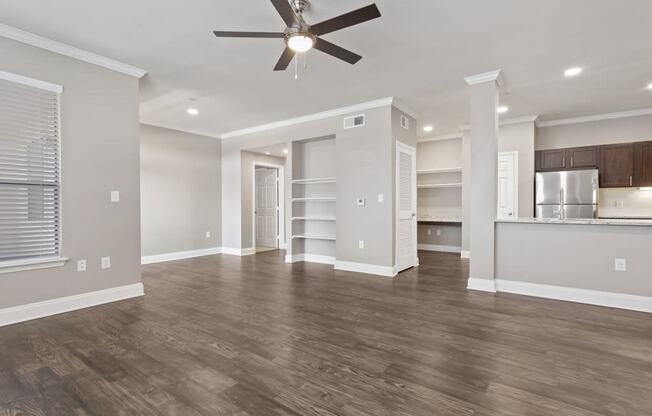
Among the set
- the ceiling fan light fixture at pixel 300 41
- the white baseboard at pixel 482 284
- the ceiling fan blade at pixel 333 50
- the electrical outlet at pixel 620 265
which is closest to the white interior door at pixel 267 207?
the white baseboard at pixel 482 284

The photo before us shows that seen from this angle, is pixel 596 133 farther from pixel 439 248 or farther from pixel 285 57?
pixel 285 57

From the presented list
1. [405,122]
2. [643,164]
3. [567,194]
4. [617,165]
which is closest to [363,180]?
[405,122]

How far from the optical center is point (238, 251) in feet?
23.1

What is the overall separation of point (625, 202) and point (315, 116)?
19.4 feet

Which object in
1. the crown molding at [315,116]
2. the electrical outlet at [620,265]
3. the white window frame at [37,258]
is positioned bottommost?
the electrical outlet at [620,265]

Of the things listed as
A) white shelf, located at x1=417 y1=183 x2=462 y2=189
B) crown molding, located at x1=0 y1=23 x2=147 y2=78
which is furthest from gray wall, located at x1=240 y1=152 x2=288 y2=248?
white shelf, located at x1=417 y1=183 x2=462 y2=189

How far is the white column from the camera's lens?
157 inches

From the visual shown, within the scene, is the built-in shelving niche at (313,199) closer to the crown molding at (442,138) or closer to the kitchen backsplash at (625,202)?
the crown molding at (442,138)

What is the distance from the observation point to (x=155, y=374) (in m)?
2.07

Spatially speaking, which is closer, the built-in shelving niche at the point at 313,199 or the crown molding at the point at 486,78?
the crown molding at the point at 486,78

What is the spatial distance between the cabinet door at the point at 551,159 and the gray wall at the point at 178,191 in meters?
6.76

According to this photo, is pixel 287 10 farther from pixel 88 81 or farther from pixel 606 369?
pixel 606 369

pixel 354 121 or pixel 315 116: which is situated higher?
pixel 315 116

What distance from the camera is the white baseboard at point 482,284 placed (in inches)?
159
